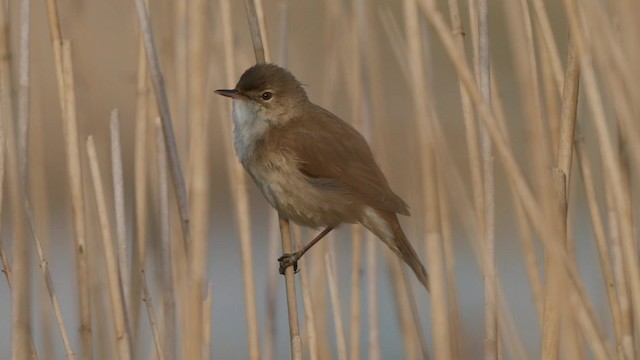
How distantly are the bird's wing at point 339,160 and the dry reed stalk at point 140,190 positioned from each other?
0.52 metres

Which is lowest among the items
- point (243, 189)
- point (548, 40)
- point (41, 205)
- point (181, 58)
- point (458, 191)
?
point (458, 191)

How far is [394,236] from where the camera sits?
10.2 feet

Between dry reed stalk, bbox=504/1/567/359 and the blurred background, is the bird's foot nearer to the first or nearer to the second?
the blurred background

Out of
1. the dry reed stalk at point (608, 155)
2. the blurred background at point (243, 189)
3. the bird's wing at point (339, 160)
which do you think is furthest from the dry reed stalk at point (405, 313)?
the dry reed stalk at point (608, 155)

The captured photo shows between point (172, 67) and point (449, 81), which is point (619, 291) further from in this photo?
point (449, 81)

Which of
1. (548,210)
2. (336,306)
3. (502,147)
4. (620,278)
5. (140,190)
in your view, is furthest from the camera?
(336,306)

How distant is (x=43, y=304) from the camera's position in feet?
10.6

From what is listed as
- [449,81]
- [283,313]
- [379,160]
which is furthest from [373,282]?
[449,81]

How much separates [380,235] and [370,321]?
0.27 metres

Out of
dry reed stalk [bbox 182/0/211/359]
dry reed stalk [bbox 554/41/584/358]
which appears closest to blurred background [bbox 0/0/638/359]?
dry reed stalk [bbox 182/0/211/359]

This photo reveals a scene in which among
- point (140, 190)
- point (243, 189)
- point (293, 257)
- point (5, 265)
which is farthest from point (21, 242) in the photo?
point (293, 257)

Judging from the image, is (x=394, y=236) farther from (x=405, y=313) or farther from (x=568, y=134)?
(x=568, y=134)

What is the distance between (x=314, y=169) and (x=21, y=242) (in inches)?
38.2

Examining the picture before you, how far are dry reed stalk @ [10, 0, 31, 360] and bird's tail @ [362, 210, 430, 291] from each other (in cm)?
104
